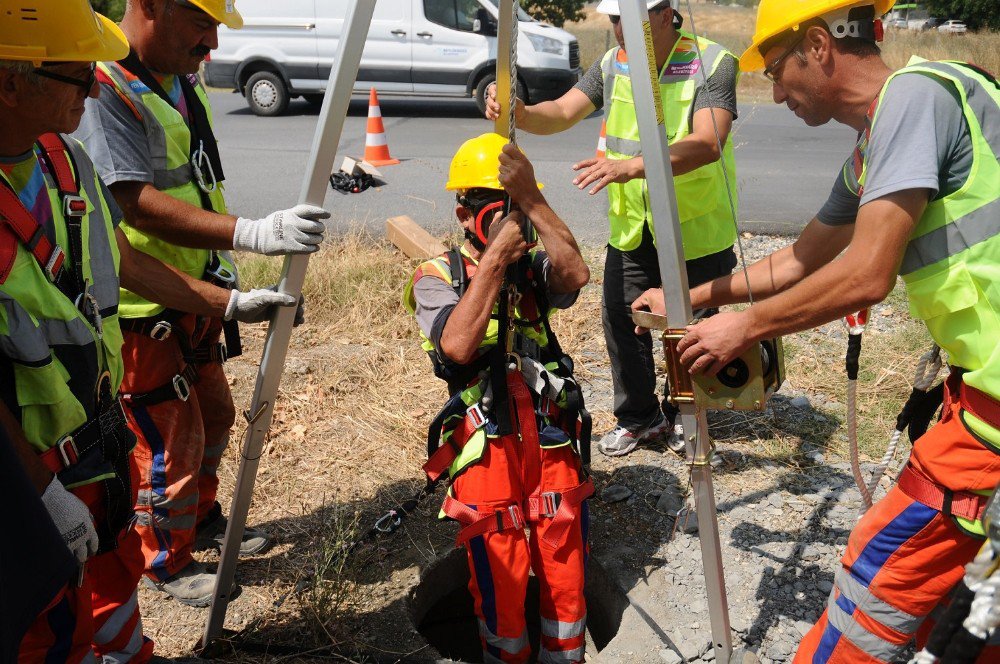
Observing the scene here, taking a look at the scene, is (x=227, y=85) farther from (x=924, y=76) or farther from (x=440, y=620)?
(x=924, y=76)

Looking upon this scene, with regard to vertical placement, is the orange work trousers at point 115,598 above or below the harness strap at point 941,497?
below

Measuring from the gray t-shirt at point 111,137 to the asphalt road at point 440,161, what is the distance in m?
3.95

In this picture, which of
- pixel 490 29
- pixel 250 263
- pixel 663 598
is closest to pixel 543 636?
pixel 663 598

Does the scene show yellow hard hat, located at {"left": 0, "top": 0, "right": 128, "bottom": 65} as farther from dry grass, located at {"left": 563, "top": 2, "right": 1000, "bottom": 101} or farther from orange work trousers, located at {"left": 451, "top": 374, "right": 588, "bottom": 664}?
dry grass, located at {"left": 563, "top": 2, "right": 1000, "bottom": 101}

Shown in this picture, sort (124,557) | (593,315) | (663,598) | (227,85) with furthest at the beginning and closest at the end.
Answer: (227,85), (593,315), (663,598), (124,557)

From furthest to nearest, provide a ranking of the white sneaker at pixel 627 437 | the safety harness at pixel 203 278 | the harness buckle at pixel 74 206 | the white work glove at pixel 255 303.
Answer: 1. the white sneaker at pixel 627 437
2. the safety harness at pixel 203 278
3. the white work glove at pixel 255 303
4. the harness buckle at pixel 74 206

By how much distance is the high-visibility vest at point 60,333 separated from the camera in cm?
195

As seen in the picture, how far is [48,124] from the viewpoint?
203cm

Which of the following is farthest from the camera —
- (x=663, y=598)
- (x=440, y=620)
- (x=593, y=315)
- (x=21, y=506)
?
(x=593, y=315)

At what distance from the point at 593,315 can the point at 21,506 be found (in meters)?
4.23

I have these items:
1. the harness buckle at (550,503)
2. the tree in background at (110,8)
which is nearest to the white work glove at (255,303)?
the harness buckle at (550,503)

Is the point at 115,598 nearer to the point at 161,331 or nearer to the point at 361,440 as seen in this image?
the point at 161,331

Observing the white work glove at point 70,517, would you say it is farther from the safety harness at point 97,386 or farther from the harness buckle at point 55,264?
the harness buckle at point 55,264

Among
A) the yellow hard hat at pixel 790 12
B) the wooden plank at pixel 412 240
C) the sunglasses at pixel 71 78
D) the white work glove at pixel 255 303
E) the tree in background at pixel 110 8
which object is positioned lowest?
the wooden plank at pixel 412 240
